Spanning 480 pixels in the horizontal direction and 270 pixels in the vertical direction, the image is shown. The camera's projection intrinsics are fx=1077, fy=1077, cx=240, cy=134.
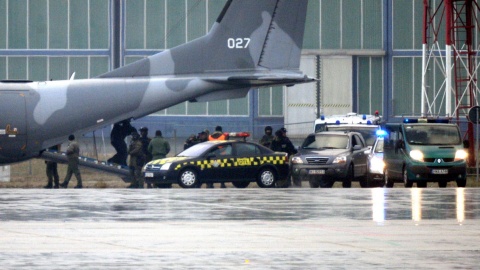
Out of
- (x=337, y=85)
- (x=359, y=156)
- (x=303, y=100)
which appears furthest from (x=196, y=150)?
(x=337, y=85)

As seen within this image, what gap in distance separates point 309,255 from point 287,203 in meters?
8.87

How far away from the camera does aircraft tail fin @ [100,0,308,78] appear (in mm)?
30719

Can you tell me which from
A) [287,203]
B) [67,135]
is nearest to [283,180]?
[67,135]

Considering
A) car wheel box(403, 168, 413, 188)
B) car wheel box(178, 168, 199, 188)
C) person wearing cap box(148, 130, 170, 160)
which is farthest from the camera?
person wearing cap box(148, 130, 170, 160)

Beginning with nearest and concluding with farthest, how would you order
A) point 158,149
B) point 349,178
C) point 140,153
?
1. point 140,153
2. point 349,178
3. point 158,149

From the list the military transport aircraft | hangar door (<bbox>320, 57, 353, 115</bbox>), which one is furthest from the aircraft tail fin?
hangar door (<bbox>320, 57, 353, 115</bbox>)

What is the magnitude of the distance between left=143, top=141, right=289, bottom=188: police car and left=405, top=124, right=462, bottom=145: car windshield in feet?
12.0

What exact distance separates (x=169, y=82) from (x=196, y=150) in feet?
7.04

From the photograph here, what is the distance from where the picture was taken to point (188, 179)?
98.4 feet

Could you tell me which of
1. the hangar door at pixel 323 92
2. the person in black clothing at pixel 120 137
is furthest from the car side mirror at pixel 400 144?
the hangar door at pixel 323 92

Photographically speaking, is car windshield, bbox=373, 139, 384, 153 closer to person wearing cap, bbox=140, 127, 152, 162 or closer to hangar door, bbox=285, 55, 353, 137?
person wearing cap, bbox=140, 127, 152, 162

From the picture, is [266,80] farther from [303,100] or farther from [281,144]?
[303,100]

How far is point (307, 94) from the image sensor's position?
6109 centimetres

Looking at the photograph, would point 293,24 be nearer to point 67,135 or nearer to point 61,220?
point 67,135
